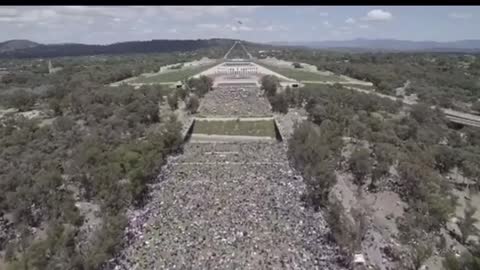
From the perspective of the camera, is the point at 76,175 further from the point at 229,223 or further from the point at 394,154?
the point at 394,154

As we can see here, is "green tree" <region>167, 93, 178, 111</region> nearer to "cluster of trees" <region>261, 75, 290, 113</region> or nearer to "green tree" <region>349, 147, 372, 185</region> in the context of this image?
"cluster of trees" <region>261, 75, 290, 113</region>

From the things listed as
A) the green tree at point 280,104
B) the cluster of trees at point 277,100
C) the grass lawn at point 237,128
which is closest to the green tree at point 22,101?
the grass lawn at point 237,128

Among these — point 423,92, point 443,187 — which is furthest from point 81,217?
point 423,92

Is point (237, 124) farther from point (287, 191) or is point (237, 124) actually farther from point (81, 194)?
point (81, 194)

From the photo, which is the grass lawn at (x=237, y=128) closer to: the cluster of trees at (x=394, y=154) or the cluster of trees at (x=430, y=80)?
the cluster of trees at (x=394, y=154)

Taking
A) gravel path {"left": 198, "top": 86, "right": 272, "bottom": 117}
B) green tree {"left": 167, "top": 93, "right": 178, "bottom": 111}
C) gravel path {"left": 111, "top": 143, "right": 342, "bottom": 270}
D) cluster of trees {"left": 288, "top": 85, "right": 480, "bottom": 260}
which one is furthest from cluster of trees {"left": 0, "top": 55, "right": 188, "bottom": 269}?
cluster of trees {"left": 288, "top": 85, "right": 480, "bottom": 260}

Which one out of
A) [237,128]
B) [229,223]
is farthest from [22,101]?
[229,223]
